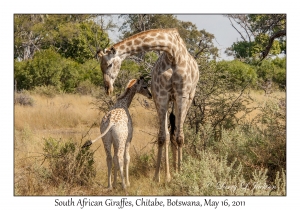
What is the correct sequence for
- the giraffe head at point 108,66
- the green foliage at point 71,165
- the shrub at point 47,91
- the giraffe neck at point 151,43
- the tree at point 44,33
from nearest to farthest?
the giraffe head at point 108,66
the giraffe neck at point 151,43
the green foliage at point 71,165
the shrub at point 47,91
the tree at point 44,33

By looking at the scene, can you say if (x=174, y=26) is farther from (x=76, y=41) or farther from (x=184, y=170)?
(x=184, y=170)

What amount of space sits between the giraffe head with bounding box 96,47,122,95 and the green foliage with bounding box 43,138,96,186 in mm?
1342

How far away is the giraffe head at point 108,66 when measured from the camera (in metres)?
6.08

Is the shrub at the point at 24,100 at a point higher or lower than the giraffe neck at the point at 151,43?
lower

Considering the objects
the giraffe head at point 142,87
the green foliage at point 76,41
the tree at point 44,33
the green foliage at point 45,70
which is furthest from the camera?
the tree at point 44,33

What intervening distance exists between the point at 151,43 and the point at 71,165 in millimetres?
2234

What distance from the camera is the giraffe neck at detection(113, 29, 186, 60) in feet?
20.7

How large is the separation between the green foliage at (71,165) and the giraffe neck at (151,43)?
1754mm

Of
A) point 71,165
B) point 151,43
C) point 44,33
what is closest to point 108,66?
point 151,43

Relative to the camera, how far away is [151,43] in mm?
6508

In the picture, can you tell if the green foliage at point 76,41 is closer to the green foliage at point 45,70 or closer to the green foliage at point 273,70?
the green foliage at point 45,70

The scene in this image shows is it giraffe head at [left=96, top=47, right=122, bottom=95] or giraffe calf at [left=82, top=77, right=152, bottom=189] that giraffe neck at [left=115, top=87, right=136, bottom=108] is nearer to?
giraffe calf at [left=82, top=77, right=152, bottom=189]

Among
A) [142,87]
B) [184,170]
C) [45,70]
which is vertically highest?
[45,70]

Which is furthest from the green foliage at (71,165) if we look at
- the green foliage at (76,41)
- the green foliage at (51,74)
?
the green foliage at (76,41)
